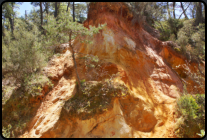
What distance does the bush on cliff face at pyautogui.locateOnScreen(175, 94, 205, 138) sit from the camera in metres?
5.98

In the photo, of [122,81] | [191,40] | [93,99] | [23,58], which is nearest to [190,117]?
[122,81]

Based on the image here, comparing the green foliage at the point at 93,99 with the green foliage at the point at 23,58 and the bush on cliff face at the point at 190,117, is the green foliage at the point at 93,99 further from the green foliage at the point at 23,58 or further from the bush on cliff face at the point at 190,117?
the green foliage at the point at 23,58

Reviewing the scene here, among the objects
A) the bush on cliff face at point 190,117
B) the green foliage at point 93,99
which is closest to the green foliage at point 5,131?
the green foliage at point 93,99

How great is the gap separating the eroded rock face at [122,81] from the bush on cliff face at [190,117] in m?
0.61

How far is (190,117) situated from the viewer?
622 cm

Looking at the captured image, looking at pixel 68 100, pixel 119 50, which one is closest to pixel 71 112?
pixel 68 100

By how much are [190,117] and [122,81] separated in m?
Answer: 3.77

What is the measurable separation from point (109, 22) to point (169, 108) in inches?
297

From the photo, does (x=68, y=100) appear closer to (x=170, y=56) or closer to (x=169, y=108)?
(x=169, y=108)

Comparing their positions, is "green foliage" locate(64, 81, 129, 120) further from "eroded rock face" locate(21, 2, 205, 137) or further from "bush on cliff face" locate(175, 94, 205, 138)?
"bush on cliff face" locate(175, 94, 205, 138)

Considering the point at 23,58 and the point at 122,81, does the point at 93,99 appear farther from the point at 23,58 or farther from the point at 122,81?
the point at 23,58

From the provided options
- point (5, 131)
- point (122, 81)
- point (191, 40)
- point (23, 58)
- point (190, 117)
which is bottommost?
point (5, 131)

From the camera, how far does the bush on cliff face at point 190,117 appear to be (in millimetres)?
5980

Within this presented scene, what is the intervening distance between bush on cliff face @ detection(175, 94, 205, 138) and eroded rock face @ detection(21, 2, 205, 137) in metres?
0.61
